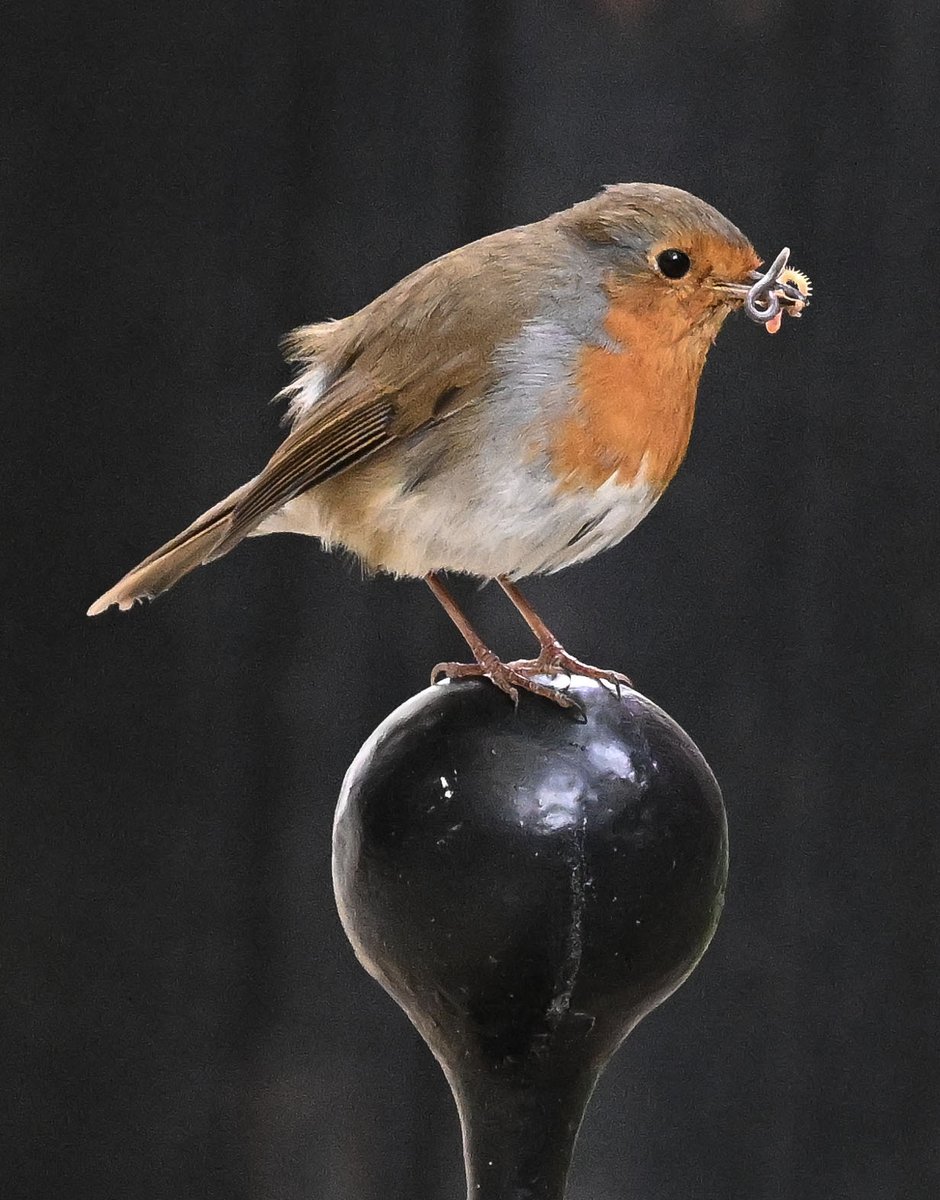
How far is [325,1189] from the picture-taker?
265 cm

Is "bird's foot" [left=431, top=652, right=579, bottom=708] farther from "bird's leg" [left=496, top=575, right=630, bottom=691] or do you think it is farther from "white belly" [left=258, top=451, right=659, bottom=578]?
"white belly" [left=258, top=451, right=659, bottom=578]

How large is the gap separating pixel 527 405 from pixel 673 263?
182 mm

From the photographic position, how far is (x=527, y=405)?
1.43 metres

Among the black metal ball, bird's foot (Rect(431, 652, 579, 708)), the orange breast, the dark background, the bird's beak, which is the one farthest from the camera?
the dark background

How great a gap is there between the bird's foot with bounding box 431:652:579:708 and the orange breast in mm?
183

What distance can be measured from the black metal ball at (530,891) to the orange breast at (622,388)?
333mm

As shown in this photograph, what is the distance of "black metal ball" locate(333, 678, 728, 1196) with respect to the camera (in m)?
1.07

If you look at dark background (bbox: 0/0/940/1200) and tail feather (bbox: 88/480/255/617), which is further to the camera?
dark background (bbox: 0/0/940/1200)

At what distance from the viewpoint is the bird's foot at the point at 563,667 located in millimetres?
1343

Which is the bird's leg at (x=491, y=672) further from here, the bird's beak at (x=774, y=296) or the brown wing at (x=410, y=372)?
the bird's beak at (x=774, y=296)

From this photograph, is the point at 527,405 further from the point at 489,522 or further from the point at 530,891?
the point at 530,891

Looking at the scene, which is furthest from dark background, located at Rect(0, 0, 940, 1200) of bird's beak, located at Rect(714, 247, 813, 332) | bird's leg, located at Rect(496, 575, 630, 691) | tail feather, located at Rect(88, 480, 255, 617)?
bird's beak, located at Rect(714, 247, 813, 332)

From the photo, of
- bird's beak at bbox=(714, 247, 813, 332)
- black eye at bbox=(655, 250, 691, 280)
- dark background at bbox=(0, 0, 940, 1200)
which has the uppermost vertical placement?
black eye at bbox=(655, 250, 691, 280)

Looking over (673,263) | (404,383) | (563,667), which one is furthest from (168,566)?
(673,263)
